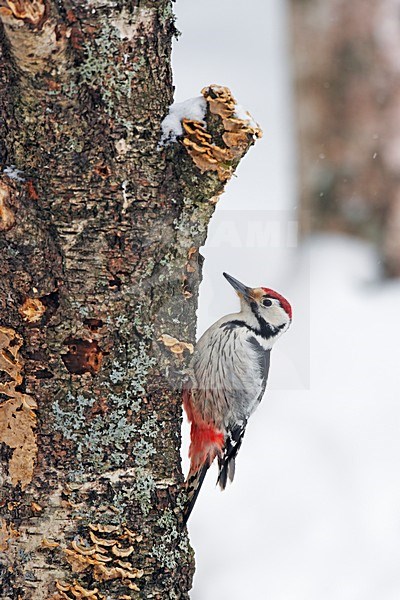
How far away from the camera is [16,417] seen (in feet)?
6.34

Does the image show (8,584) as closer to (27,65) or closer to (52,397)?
(52,397)

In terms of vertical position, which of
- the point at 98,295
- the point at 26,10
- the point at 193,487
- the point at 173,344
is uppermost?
the point at 26,10

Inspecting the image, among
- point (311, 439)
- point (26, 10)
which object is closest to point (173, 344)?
point (26, 10)

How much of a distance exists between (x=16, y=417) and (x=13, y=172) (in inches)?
22.3

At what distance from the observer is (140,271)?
6.38ft

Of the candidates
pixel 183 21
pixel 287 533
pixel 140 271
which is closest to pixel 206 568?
pixel 287 533

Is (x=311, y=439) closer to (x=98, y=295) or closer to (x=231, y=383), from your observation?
(x=231, y=383)

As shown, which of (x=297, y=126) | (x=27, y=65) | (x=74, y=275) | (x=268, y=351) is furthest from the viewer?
(x=297, y=126)

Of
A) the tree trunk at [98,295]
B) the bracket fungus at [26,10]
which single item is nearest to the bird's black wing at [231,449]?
the tree trunk at [98,295]

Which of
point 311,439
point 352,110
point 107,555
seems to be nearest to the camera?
point 107,555

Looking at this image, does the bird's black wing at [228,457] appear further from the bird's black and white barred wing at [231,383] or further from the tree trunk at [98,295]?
the tree trunk at [98,295]

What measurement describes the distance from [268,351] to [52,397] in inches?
44.8

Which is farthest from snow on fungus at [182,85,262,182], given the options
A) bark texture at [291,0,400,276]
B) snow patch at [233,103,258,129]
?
bark texture at [291,0,400,276]

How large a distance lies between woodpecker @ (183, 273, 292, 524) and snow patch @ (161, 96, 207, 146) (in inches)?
32.3
